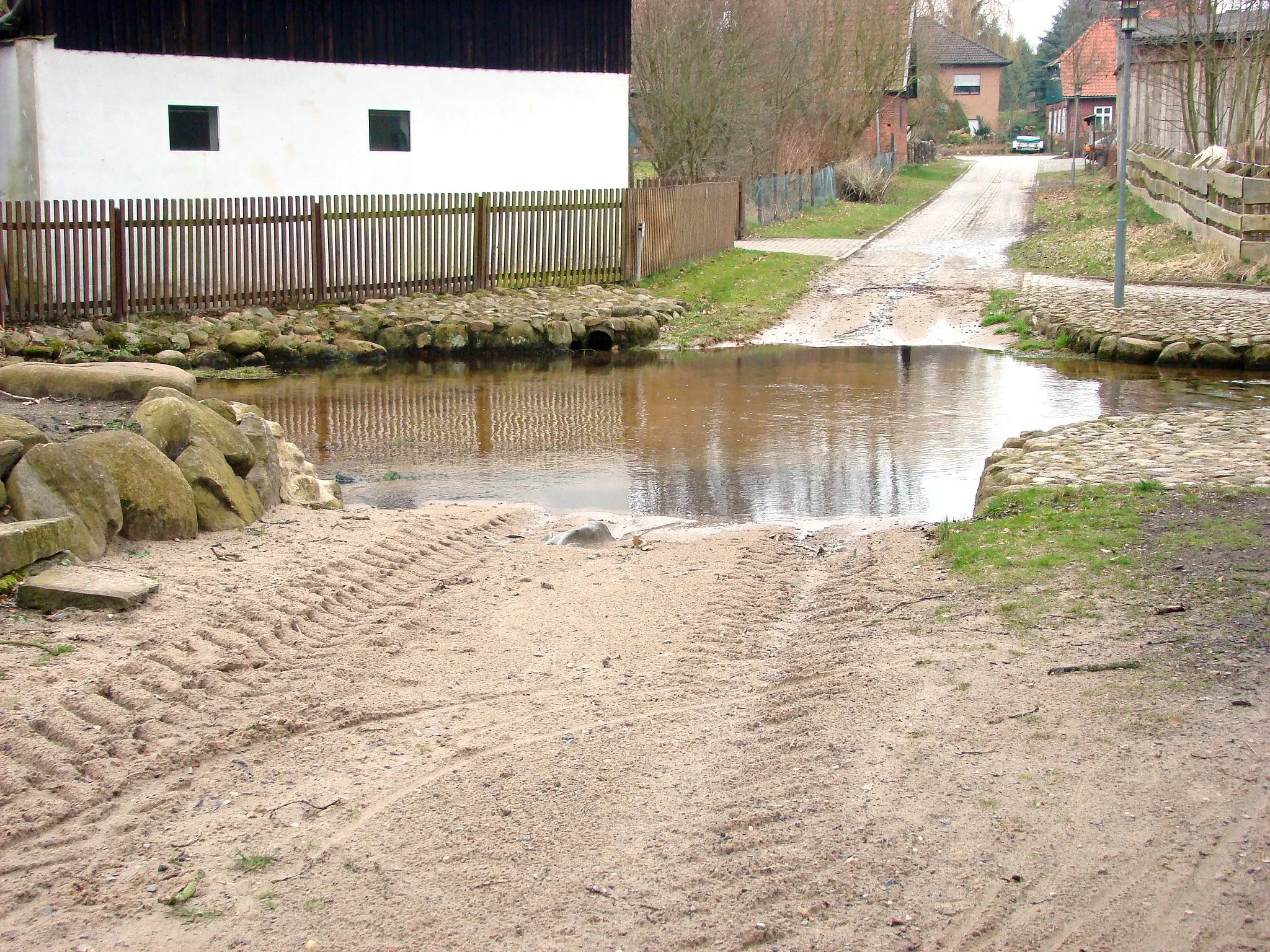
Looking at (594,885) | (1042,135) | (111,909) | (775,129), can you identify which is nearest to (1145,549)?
(594,885)

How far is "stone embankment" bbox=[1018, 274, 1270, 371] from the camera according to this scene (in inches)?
657

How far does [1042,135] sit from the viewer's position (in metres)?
89.4

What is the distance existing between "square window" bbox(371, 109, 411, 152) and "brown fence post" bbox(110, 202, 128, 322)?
6044mm

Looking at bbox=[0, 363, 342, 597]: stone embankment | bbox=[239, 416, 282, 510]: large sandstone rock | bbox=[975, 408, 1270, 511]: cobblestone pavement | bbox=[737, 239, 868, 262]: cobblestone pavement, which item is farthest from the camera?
bbox=[737, 239, 868, 262]: cobblestone pavement

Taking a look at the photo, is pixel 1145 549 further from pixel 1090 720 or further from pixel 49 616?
pixel 49 616

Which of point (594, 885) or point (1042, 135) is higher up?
point (1042, 135)

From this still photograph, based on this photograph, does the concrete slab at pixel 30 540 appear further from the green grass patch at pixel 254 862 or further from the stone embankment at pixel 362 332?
the stone embankment at pixel 362 332

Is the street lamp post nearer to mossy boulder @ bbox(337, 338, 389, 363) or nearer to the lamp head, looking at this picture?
the lamp head

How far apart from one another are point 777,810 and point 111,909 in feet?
7.60

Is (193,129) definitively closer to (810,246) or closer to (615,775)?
(810,246)

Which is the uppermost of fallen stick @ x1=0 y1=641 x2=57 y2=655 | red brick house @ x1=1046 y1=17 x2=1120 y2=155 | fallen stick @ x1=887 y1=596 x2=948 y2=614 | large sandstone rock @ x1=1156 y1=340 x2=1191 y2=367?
red brick house @ x1=1046 y1=17 x2=1120 y2=155

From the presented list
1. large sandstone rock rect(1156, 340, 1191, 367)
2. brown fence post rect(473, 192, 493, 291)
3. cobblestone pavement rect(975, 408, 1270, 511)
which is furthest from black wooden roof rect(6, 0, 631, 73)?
cobblestone pavement rect(975, 408, 1270, 511)

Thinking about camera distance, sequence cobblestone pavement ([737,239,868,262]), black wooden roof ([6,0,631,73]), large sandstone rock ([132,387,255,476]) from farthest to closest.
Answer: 1. cobblestone pavement ([737,239,868,262])
2. black wooden roof ([6,0,631,73])
3. large sandstone rock ([132,387,255,476])

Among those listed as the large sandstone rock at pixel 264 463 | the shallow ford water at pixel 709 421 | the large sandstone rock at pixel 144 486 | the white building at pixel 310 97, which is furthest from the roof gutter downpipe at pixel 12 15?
the large sandstone rock at pixel 144 486
